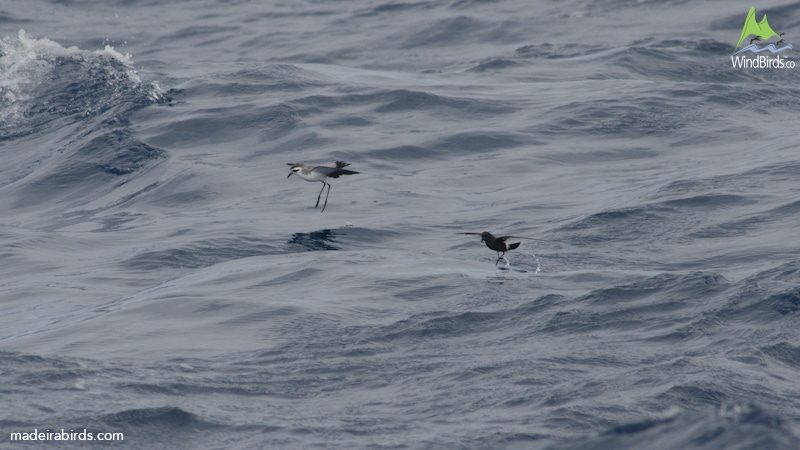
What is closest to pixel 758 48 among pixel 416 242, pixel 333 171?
pixel 416 242

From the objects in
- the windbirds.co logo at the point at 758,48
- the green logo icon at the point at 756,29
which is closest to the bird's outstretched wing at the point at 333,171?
the windbirds.co logo at the point at 758,48

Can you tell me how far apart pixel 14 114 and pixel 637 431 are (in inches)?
739

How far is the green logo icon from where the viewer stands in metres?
26.4

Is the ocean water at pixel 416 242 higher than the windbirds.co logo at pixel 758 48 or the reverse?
the reverse

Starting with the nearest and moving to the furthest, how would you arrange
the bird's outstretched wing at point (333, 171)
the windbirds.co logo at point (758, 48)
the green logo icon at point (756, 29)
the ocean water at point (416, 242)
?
1. the ocean water at point (416, 242)
2. the bird's outstretched wing at point (333, 171)
3. the windbirds.co logo at point (758, 48)
4. the green logo icon at point (756, 29)

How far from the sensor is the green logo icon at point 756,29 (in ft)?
86.7

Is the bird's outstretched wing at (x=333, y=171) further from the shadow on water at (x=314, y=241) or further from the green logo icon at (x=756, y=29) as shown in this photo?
the green logo icon at (x=756, y=29)

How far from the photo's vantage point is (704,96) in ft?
68.9

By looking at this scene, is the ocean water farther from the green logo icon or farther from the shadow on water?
the green logo icon

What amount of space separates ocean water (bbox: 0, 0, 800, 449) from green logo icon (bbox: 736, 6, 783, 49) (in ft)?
1.36

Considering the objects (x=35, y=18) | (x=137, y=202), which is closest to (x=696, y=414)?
(x=137, y=202)

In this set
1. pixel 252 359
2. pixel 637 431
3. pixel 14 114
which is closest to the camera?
pixel 637 431

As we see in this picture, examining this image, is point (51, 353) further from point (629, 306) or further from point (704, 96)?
point (704, 96)

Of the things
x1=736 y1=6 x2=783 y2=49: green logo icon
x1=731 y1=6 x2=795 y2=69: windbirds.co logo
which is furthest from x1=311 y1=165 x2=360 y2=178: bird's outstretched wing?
x1=736 y1=6 x2=783 y2=49: green logo icon
